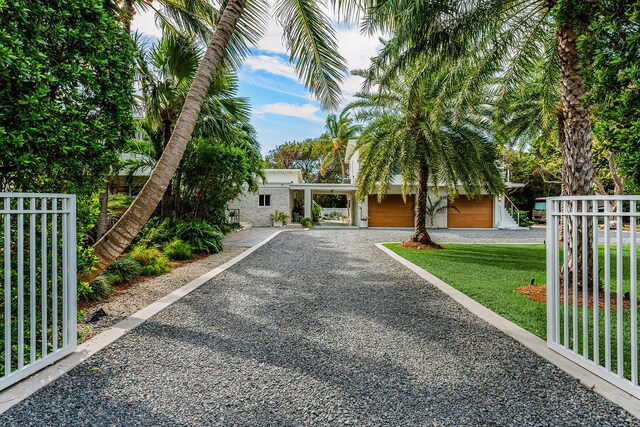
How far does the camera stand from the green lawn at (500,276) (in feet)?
14.9

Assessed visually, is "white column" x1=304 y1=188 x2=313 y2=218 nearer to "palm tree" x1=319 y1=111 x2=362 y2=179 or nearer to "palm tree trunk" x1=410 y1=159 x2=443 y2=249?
"palm tree" x1=319 y1=111 x2=362 y2=179

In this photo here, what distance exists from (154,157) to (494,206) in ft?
71.7

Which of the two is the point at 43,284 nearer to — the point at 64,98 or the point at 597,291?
the point at 64,98

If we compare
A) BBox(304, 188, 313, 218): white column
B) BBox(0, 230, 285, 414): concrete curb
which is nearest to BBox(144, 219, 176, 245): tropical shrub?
BBox(0, 230, 285, 414): concrete curb

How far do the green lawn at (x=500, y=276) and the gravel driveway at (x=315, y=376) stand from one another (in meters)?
0.76

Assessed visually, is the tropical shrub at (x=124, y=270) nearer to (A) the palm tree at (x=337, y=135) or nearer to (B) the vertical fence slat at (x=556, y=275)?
(B) the vertical fence slat at (x=556, y=275)

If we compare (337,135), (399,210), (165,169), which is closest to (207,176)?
(165,169)

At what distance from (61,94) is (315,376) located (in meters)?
3.72

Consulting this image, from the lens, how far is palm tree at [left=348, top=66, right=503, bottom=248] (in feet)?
36.8

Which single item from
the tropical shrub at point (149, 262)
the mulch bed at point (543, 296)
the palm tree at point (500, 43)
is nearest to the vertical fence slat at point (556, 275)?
the mulch bed at point (543, 296)

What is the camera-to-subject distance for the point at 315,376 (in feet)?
9.95

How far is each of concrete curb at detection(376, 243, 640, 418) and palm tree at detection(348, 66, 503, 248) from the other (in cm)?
609

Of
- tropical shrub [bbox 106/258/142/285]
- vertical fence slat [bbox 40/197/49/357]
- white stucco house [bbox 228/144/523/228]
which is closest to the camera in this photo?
vertical fence slat [bbox 40/197/49/357]

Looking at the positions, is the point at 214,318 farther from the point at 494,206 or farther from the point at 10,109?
the point at 494,206
